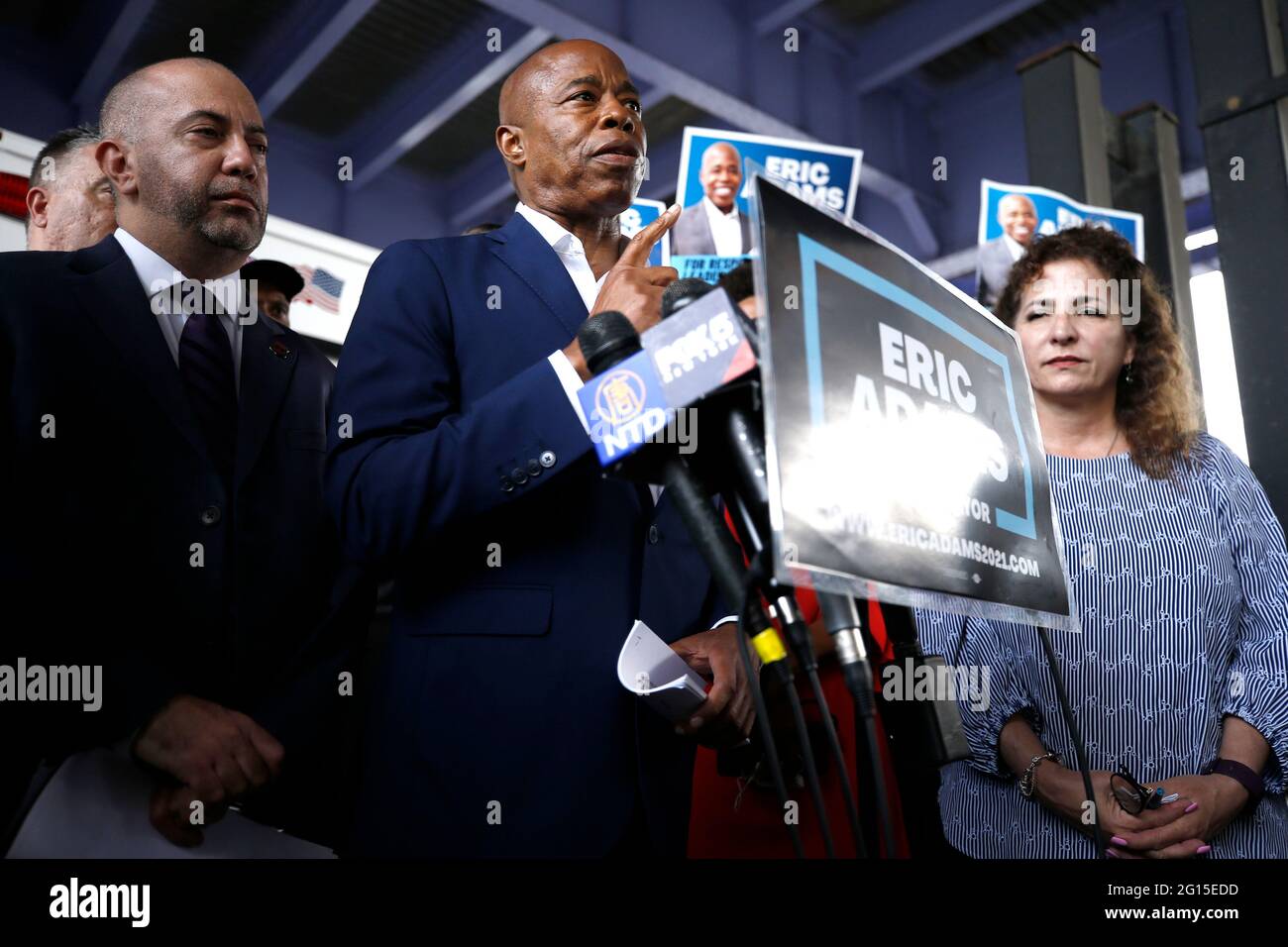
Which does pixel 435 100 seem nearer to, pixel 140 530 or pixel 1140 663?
pixel 140 530

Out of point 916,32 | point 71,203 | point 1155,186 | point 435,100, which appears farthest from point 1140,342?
point 435,100

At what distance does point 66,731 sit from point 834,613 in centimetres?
85

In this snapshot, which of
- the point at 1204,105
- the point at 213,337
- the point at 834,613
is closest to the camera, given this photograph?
the point at 834,613

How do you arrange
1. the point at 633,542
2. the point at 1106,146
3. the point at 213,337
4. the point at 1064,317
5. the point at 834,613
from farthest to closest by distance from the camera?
the point at 1106,146, the point at 1064,317, the point at 213,337, the point at 633,542, the point at 834,613

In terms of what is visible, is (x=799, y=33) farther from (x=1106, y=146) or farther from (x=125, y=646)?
(x=125, y=646)

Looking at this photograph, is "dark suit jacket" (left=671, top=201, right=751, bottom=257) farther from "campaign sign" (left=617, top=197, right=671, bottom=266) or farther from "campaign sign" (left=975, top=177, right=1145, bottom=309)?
"campaign sign" (left=975, top=177, right=1145, bottom=309)

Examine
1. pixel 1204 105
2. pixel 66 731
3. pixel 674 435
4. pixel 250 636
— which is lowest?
pixel 66 731

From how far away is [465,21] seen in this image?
6.59 m

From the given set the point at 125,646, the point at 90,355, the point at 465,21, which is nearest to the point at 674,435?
the point at 125,646

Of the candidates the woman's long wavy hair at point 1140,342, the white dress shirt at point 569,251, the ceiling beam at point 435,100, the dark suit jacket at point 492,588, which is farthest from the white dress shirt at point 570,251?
the ceiling beam at point 435,100

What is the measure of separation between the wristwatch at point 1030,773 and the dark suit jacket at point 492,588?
56 cm

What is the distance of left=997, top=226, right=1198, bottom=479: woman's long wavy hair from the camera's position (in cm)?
180

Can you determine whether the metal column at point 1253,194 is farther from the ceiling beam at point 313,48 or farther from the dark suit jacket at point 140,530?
the ceiling beam at point 313,48

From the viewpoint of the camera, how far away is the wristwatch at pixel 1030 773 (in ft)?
4.94
